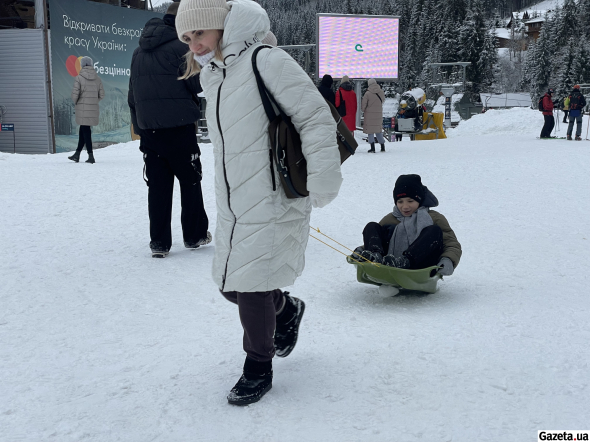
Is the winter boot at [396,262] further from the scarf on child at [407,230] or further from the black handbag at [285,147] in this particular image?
the black handbag at [285,147]

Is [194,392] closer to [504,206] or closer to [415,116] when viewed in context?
[504,206]

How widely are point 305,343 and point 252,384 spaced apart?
746 mm

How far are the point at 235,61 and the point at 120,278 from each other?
2.62 m

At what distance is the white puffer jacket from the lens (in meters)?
2.38

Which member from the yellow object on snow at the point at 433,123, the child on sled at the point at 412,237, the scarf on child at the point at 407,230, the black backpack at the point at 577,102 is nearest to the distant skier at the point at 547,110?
the black backpack at the point at 577,102

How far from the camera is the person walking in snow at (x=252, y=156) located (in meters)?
2.39

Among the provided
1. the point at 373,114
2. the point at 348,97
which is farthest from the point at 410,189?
the point at 348,97

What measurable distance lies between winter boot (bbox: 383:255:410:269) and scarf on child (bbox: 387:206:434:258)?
0.55 feet

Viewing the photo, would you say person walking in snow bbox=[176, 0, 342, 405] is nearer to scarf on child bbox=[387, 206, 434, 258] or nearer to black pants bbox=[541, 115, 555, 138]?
scarf on child bbox=[387, 206, 434, 258]

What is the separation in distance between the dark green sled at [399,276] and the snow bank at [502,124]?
21004 millimetres

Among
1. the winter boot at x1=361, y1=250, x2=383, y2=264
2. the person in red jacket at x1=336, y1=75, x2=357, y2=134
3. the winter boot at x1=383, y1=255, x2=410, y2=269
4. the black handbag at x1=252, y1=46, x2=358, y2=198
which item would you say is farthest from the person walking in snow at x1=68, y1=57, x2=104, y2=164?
the black handbag at x1=252, y1=46, x2=358, y2=198

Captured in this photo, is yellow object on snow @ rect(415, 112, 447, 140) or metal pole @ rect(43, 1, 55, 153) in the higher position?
metal pole @ rect(43, 1, 55, 153)

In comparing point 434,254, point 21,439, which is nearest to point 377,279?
point 434,254

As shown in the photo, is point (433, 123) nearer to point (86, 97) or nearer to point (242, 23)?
point (86, 97)
